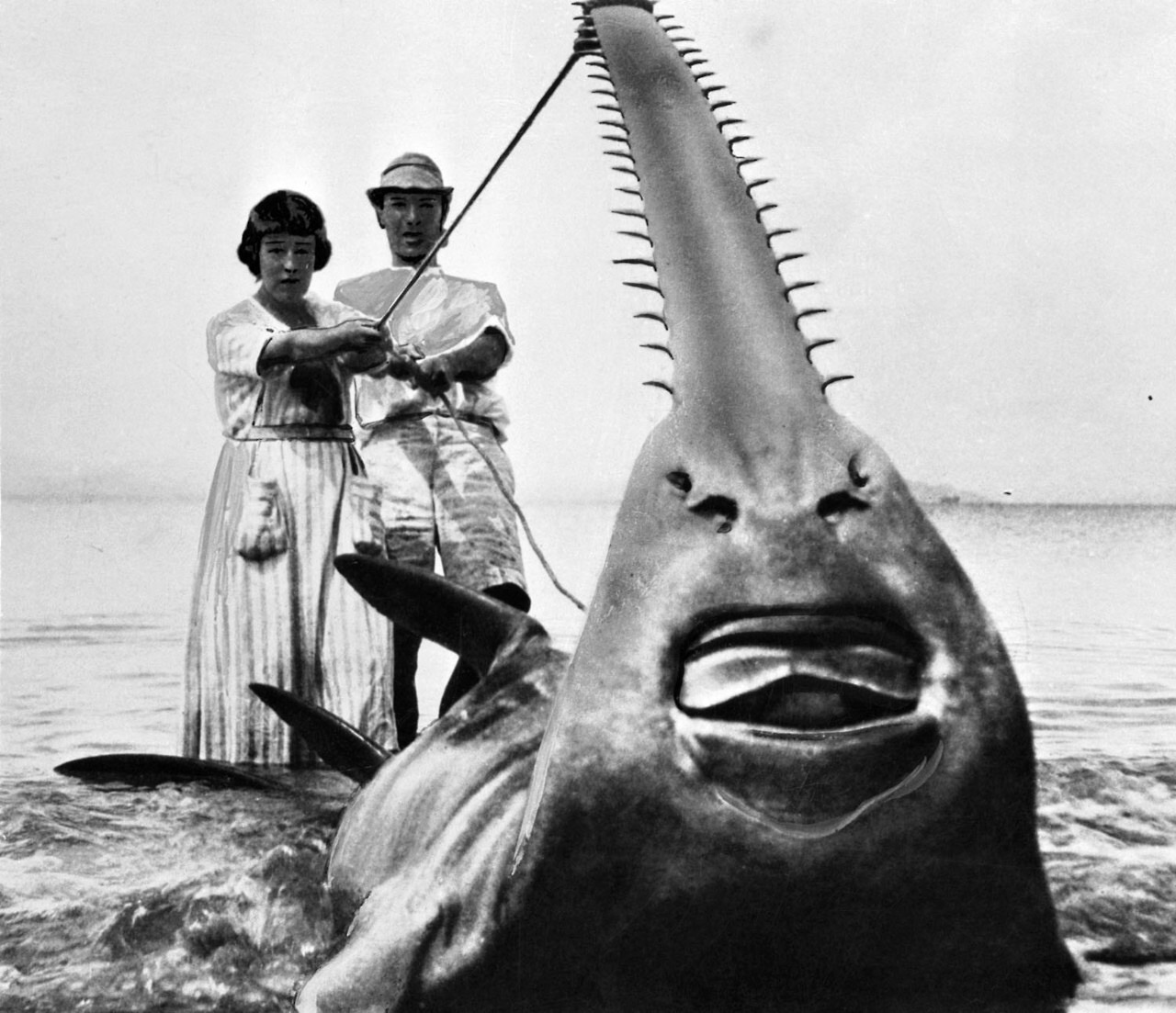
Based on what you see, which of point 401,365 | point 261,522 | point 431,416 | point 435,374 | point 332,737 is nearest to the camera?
point 332,737

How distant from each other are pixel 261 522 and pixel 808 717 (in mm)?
2797

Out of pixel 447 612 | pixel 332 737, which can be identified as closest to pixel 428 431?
pixel 332 737

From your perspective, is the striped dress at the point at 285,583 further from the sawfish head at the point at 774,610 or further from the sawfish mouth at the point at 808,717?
the sawfish mouth at the point at 808,717

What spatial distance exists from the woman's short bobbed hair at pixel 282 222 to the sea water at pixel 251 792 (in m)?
0.96

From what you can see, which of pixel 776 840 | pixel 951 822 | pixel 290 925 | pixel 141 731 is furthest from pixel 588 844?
pixel 141 731

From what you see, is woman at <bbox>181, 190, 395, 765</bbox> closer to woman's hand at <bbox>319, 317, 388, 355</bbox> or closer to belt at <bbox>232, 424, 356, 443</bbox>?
belt at <bbox>232, 424, 356, 443</bbox>

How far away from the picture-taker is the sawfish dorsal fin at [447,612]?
114 inches

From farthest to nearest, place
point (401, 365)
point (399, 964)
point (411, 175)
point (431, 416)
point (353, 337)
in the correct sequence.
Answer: point (431, 416) < point (411, 175) < point (401, 365) < point (353, 337) < point (399, 964)

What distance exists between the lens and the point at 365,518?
14.2 feet

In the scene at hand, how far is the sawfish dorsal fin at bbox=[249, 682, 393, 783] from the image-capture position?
3.33 metres

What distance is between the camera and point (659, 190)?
78.7 inches

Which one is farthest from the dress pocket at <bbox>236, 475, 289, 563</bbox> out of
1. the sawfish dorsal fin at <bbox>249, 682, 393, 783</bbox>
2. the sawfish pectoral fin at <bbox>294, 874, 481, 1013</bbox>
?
the sawfish pectoral fin at <bbox>294, 874, 481, 1013</bbox>

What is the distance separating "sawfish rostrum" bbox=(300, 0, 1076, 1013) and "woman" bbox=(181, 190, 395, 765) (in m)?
2.30

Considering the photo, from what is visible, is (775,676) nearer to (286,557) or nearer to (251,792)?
(251,792)
